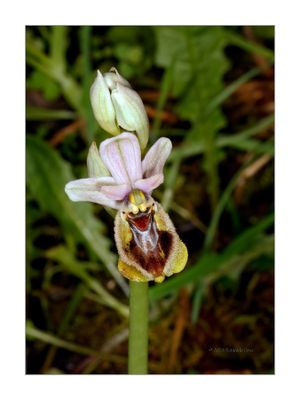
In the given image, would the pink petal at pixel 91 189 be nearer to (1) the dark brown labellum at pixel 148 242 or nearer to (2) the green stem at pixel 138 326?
(1) the dark brown labellum at pixel 148 242

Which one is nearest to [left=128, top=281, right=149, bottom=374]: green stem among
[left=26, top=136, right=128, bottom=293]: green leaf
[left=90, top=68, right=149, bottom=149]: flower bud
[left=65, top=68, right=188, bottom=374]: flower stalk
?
[left=65, top=68, right=188, bottom=374]: flower stalk

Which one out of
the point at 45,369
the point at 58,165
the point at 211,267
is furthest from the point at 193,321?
the point at 58,165

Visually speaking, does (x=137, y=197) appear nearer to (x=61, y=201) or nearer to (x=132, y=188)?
(x=132, y=188)

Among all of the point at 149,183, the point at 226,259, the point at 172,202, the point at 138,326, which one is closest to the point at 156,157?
the point at 149,183

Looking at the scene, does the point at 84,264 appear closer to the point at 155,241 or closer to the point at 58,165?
the point at 58,165

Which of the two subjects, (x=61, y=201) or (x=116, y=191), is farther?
(x=61, y=201)
